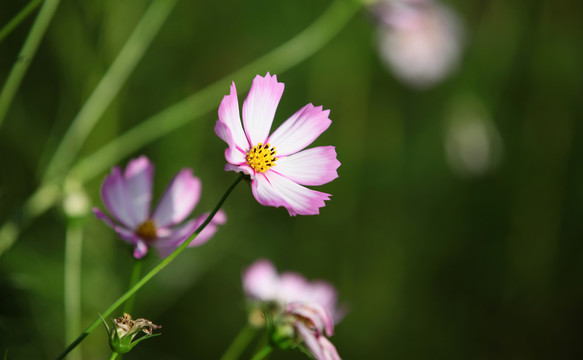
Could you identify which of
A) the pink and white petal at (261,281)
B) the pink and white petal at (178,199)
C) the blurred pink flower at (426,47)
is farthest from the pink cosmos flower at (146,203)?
the blurred pink flower at (426,47)

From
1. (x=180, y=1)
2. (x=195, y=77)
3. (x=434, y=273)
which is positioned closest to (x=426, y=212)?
(x=434, y=273)

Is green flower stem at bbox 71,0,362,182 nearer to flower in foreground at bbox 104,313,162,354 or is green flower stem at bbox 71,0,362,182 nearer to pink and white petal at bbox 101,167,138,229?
pink and white petal at bbox 101,167,138,229

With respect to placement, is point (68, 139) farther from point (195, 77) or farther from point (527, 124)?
point (527, 124)

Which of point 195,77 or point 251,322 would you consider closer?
point 251,322

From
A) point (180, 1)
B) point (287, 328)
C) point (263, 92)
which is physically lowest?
point (287, 328)

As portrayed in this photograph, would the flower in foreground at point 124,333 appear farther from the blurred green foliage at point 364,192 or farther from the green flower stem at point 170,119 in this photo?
the blurred green foliage at point 364,192

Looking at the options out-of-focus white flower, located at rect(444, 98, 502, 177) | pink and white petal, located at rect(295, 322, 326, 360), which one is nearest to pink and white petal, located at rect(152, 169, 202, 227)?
pink and white petal, located at rect(295, 322, 326, 360)
